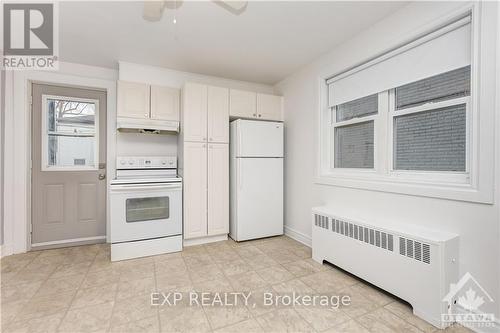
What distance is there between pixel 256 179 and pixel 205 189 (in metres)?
0.73

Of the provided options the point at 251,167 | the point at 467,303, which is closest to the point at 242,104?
the point at 251,167

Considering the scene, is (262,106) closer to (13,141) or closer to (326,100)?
(326,100)

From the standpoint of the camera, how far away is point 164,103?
10.2 feet

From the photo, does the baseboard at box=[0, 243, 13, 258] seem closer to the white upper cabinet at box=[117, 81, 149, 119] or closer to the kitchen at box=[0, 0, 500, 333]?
the kitchen at box=[0, 0, 500, 333]

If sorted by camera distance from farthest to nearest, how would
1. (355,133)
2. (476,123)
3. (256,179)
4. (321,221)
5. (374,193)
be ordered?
(256,179) < (355,133) < (321,221) < (374,193) < (476,123)

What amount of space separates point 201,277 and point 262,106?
245cm

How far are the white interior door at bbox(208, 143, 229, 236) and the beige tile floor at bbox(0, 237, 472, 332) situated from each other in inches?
16.0

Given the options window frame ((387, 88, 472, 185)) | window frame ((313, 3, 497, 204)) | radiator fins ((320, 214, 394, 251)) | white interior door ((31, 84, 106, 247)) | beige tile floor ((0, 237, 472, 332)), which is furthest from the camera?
white interior door ((31, 84, 106, 247))

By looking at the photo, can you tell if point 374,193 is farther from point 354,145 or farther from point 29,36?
point 29,36

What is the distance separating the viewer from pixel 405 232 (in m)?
1.77

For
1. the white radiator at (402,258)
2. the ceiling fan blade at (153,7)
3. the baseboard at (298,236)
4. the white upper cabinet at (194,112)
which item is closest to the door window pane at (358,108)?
the white radiator at (402,258)

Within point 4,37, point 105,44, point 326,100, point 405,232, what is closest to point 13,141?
point 4,37

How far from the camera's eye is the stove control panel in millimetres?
3080

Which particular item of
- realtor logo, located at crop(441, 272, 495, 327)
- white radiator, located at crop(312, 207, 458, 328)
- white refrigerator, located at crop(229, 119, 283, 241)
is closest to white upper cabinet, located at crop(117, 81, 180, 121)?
white refrigerator, located at crop(229, 119, 283, 241)
